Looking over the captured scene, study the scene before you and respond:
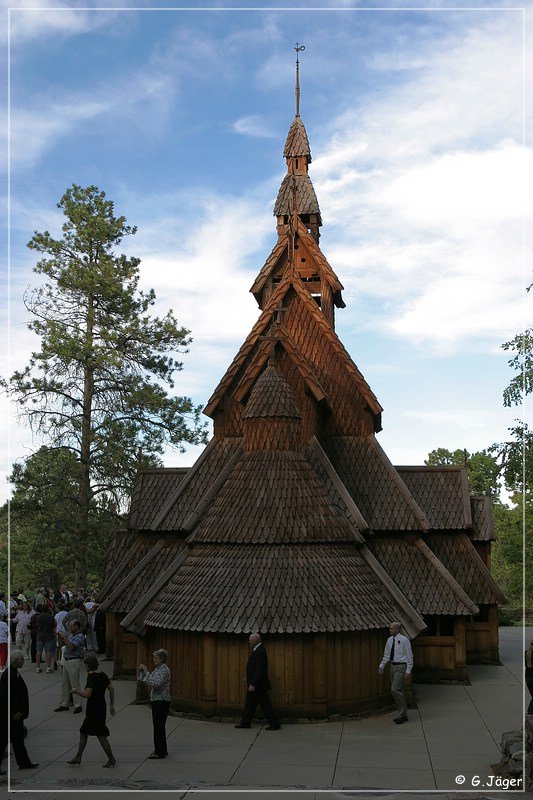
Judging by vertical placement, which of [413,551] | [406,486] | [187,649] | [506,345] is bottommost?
[187,649]

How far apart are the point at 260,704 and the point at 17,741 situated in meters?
4.02

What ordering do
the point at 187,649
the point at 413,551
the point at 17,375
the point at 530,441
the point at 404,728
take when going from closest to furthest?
the point at 404,728, the point at 187,649, the point at 413,551, the point at 530,441, the point at 17,375

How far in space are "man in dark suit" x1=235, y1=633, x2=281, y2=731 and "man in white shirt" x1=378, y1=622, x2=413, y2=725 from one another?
211cm

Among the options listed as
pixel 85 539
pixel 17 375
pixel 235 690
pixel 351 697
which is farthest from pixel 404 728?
pixel 17 375

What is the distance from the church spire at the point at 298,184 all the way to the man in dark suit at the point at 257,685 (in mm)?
13410

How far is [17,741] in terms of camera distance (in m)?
11.0

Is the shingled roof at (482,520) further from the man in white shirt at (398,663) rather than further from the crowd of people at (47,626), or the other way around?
the crowd of people at (47,626)

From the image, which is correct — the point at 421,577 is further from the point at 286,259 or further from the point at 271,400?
the point at 286,259

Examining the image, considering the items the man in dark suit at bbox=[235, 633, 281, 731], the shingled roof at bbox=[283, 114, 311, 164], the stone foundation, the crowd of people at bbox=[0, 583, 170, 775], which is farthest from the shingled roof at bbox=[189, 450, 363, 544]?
the shingled roof at bbox=[283, 114, 311, 164]

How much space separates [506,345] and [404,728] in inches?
598

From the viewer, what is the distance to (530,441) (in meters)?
25.4

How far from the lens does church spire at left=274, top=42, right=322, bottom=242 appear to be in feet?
77.0

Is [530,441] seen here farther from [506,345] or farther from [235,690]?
[235,690]

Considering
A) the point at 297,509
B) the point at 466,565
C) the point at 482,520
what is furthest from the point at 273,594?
the point at 482,520
